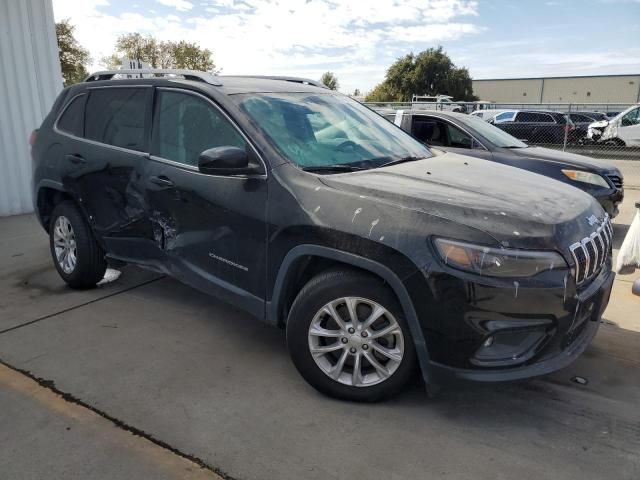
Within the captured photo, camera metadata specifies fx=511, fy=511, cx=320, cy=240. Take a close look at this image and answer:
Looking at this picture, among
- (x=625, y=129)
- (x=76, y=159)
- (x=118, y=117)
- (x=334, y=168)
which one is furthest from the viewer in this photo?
(x=625, y=129)

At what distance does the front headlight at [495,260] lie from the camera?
2264 mm

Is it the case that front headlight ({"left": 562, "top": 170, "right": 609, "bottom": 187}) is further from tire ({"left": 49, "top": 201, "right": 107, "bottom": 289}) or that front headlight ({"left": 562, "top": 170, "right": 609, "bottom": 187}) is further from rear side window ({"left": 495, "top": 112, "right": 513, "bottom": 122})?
rear side window ({"left": 495, "top": 112, "right": 513, "bottom": 122})

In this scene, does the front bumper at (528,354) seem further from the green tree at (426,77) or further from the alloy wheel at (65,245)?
the green tree at (426,77)

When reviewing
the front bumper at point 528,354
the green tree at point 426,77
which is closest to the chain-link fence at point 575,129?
the front bumper at point 528,354

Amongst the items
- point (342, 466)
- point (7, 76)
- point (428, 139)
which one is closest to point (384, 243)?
point (342, 466)

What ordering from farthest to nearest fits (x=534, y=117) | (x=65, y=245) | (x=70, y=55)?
(x=70, y=55) → (x=534, y=117) → (x=65, y=245)

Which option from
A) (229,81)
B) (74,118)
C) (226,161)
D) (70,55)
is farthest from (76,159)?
(70,55)

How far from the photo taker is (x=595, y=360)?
10.8 ft

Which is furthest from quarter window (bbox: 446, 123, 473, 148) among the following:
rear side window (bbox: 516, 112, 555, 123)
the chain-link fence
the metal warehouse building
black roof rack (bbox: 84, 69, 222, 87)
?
the metal warehouse building

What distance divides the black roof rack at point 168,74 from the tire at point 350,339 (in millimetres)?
1636

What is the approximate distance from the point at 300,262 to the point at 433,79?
5129cm

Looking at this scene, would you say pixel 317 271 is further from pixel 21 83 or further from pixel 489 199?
pixel 21 83

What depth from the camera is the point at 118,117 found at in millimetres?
3902

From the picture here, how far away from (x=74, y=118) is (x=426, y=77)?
4970 cm
